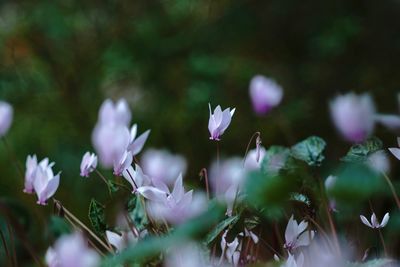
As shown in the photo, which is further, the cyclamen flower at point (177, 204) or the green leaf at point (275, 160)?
the green leaf at point (275, 160)

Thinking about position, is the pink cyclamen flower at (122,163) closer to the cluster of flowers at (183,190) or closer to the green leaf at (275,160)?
the cluster of flowers at (183,190)

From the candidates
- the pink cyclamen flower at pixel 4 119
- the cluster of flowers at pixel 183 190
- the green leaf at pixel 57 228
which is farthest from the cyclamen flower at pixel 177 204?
the pink cyclamen flower at pixel 4 119

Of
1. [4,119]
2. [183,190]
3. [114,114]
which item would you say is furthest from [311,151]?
[4,119]

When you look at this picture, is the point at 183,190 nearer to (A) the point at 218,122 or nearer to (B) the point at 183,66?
(A) the point at 218,122

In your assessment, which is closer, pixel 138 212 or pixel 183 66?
pixel 138 212

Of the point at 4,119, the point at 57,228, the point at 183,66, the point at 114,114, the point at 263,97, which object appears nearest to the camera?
the point at 57,228

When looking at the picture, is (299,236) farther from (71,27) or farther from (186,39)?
(71,27)

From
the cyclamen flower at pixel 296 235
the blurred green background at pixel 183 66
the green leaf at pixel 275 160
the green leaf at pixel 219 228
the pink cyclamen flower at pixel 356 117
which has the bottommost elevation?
the blurred green background at pixel 183 66
